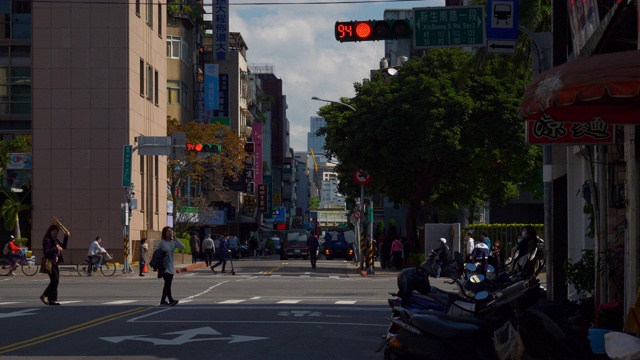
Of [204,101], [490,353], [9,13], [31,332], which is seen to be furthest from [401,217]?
[490,353]

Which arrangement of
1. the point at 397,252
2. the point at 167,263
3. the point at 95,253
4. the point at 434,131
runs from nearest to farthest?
the point at 167,263 → the point at 95,253 → the point at 434,131 → the point at 397,252

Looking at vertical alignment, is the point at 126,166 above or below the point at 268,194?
below

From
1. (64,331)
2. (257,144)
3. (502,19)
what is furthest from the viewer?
(257,144)

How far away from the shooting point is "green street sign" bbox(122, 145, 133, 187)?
46281mm

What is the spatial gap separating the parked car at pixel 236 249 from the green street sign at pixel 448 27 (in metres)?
48.8

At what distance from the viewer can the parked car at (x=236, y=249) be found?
2945 inches

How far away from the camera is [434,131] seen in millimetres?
45500

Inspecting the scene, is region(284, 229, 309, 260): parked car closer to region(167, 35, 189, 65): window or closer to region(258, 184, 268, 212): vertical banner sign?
region(167, 35, 189, 65): window

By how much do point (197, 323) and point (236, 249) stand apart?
2264 inches

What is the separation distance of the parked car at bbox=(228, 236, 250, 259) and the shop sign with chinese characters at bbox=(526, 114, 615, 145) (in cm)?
5518

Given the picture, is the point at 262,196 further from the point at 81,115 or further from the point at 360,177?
the point at 360,177

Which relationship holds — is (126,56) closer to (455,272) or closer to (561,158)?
(561,158)

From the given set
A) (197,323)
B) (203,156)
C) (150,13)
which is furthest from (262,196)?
(197,323)

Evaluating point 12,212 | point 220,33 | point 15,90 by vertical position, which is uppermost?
point 220,33
